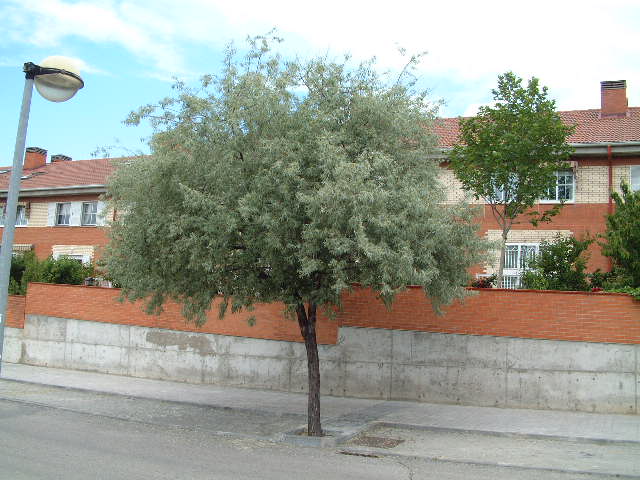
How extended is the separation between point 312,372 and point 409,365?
3707 millimetres

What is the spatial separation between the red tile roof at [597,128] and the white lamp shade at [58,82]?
1377 cm

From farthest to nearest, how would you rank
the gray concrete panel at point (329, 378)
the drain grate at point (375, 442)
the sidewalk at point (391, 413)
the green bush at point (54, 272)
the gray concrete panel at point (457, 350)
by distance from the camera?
1. the green bush at point (54, 272)
2. the gray concrete panel at point (329, 378)
3. the gray concrete panel at point (457, 350)
4. the sidewalk at point (391, 413)
5. the drain grate at point (375, 442)

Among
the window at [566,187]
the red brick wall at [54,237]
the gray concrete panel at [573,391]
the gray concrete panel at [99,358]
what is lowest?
the gray concrete panel at [99,358]

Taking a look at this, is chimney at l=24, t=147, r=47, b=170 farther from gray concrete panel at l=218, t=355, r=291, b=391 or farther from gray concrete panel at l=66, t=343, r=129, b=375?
gray concrete panel at l=218, t=355, r=291, b=391

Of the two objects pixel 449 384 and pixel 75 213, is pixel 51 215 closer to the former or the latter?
pixel 75 213

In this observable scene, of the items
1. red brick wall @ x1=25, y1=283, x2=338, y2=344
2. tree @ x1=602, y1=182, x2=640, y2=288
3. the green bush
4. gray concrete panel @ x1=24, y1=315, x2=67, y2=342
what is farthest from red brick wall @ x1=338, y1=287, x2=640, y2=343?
the green bush

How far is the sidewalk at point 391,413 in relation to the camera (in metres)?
10.5

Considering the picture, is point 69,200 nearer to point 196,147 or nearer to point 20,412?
point 20,412

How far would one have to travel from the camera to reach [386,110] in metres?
9.83

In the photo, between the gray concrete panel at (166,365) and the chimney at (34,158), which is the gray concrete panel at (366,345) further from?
the chimney at (34,158)

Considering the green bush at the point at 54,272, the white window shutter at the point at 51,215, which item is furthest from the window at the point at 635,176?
the white window shutter at the point at 51,215

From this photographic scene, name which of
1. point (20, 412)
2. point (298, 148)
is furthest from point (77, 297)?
point (298, 148)

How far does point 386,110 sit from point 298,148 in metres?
1.61

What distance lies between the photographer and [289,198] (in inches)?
358
